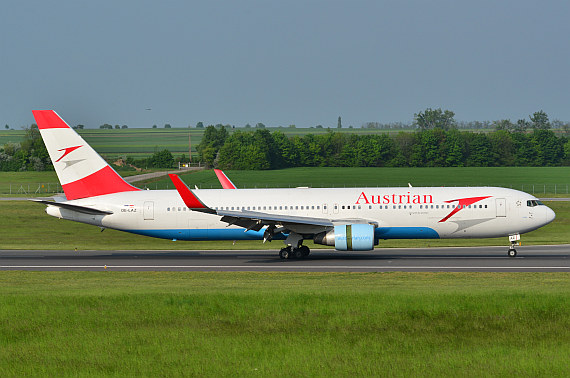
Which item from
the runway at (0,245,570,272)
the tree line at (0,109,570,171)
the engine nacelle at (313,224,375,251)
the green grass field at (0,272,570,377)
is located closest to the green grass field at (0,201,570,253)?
the runway at (0,245,570,272)

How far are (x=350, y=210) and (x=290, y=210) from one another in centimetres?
328

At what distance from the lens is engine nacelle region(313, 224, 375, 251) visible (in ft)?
118

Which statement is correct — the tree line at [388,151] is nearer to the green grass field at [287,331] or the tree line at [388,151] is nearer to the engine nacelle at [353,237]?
the engine nacelle at [353,237]

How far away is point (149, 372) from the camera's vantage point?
48.4 feet

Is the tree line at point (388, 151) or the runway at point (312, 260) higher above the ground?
the tree line at point (388, 151)

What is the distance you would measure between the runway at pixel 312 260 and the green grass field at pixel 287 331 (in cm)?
830

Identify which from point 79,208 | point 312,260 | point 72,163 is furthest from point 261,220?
point 72,163

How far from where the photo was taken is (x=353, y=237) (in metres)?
36.1

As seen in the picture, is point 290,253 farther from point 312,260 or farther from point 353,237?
point 353,237

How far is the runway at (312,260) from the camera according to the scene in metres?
33.2

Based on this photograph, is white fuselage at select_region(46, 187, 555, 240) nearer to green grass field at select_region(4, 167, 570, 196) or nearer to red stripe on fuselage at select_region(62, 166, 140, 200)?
red stripe on fuselage at select_region(62, 166, 140, 200)

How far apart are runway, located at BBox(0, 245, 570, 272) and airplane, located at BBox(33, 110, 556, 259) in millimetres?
1169

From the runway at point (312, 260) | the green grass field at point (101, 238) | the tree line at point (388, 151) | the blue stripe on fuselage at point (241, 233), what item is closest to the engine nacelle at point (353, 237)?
the runway at point (312, 260)

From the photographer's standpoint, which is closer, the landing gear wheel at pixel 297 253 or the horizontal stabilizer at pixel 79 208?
the landing gear wheel at pixel 297 253
